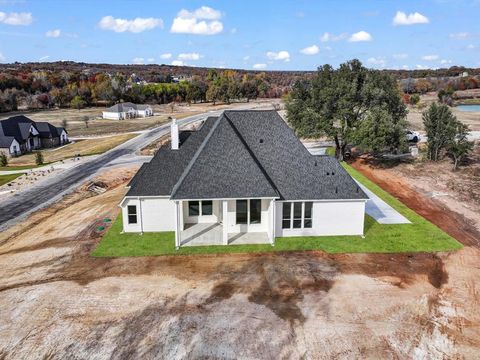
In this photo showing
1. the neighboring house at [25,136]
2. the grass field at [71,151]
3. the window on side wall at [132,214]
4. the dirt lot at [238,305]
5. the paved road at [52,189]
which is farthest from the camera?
the neighboring house at [25,136]

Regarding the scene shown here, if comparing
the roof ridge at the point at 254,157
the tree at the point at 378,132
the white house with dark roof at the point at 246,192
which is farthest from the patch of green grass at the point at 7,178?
the tree at the point at 378,132

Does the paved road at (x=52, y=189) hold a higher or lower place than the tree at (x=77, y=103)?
lower

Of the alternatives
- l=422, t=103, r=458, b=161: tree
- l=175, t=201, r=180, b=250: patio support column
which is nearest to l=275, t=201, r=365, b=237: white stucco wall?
l=175, t=201, r=180, b=250: patio support column

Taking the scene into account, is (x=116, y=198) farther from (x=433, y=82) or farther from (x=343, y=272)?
(x=433, y=82)

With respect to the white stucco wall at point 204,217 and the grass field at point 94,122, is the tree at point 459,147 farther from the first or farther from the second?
the grass field at point 94,122

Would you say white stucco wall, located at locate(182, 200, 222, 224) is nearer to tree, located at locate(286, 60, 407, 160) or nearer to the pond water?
tree, located at locate(286, 60, 407, 160)

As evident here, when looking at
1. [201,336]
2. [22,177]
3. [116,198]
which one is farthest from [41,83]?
[201,336]

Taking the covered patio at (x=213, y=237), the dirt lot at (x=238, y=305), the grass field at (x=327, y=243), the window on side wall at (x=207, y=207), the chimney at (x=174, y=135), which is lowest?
the dirt lot at (x=238, y=305)

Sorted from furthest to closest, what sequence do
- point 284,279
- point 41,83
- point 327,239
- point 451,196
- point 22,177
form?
1. point 41,83
2. point 22,177
3. point 451,196
4. point 327,239
5. point 284,279
